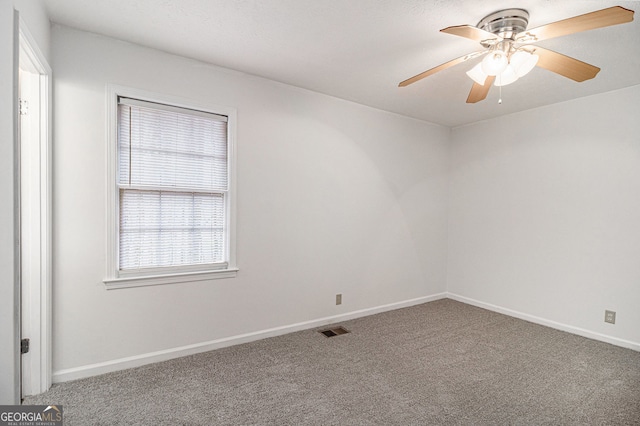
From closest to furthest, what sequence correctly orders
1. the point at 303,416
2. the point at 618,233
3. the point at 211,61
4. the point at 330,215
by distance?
1. the point at 303,416
2. the point at 211,61
3. the point at 618,233
4. the point at 330,215

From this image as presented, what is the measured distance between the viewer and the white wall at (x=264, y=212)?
8.03 feet

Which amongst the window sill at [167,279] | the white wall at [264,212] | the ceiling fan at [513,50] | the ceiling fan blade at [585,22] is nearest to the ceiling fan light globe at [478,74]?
the ceiling fan at [513,50]

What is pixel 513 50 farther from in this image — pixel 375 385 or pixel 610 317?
pixel 610 317

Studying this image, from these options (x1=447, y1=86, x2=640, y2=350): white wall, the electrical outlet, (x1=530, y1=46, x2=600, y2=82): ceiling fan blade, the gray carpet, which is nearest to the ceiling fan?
(x1=530, y1=46, x2=600, y2=82): ceiling fan blade

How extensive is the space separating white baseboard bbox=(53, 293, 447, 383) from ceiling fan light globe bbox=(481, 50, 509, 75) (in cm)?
283

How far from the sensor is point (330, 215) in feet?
12.4

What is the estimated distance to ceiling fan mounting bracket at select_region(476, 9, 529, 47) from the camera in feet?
6.64

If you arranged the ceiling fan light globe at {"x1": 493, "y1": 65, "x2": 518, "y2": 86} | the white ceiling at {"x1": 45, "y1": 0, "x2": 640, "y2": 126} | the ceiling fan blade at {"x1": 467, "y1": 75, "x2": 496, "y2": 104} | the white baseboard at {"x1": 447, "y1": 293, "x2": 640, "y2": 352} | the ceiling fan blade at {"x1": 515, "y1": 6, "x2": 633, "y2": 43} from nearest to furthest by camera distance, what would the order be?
1. the ceiling fan blade at {"x1": 515, "y1": 6, "x2": 633, "y2": 43}
2. the white ceiling at {"x1": 45, "y1": 0, "x2": 640, "y2": 126}
3. the ceiling fan light globe at {"x1": 493, "y1": 65, "x2": 518, "y2": 86}
4. the ceiling fan blade at {"x1": 467, "y1": 75, "x2": 496, "y2": 104}
5. the white baseboard at {"x1": 447, "y1": 293, "x2": 640, "y2": 352}

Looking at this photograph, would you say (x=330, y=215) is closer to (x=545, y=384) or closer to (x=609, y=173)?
(x=545, y=384)

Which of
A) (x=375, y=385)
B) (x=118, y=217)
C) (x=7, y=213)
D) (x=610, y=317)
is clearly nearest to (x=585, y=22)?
(x=375, y=385)

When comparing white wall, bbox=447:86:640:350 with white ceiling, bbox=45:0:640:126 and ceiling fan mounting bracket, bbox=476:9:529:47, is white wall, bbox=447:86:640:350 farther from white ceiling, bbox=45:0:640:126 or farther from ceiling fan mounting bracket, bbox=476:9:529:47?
ceiling fan mounting bracket, bbox=476:9:529:47

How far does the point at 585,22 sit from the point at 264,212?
2.67 m

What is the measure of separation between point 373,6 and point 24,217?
2.62 metres

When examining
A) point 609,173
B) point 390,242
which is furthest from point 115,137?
point 609,173
